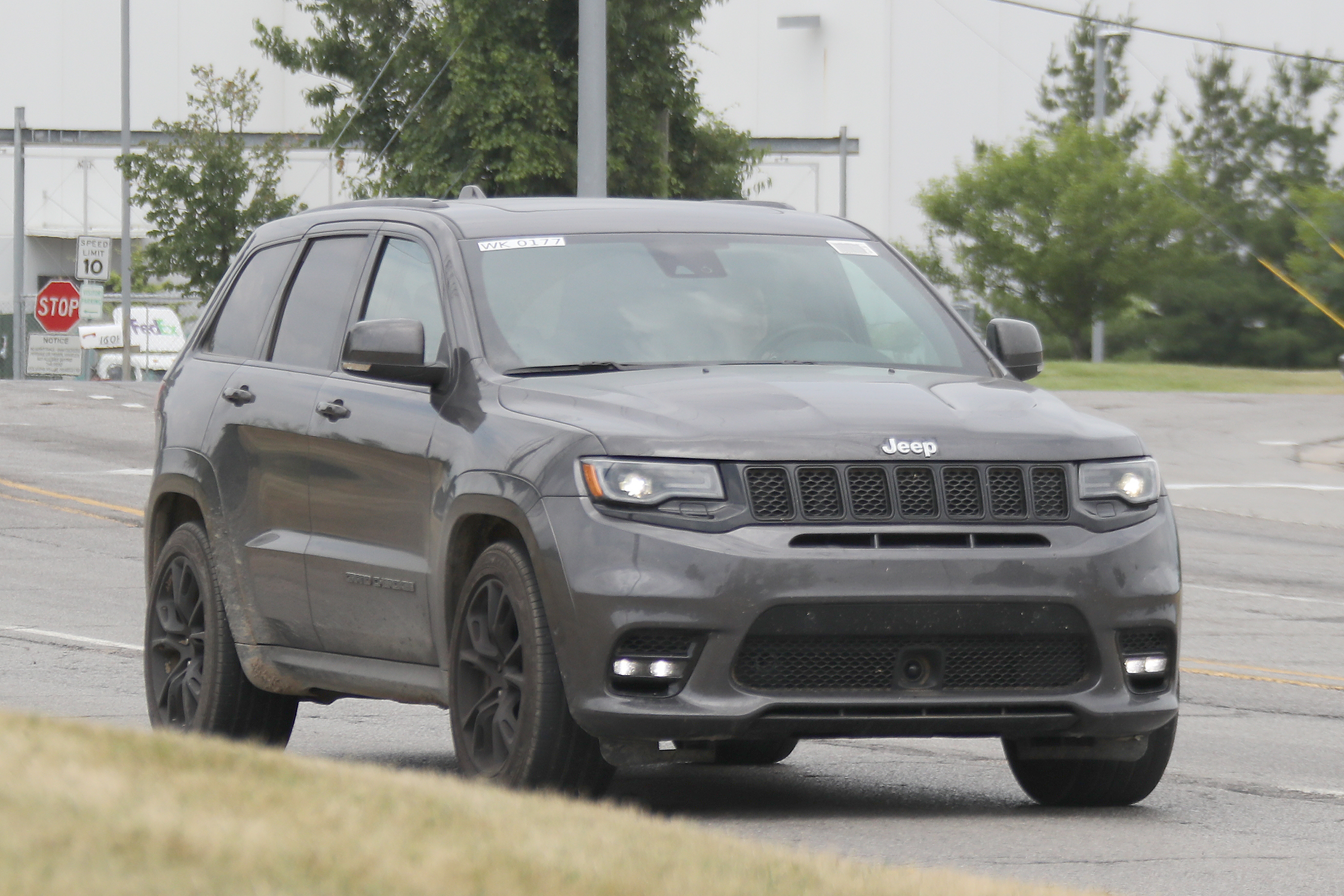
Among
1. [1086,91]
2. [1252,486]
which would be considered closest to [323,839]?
[1252,486]

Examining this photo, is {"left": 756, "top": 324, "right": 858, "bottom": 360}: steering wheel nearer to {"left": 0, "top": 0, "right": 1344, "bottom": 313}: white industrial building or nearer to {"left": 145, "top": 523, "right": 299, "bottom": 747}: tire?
{"left": 145, "top": 523, "right": 299, "bottom": 747}: tire

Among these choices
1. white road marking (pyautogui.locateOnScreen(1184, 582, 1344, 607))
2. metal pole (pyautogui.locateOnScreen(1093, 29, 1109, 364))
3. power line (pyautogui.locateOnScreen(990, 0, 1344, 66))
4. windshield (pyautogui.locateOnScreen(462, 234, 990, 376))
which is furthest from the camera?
metal pole (pyautogui.locateOnScreen(1093, 29, 1109, 364))

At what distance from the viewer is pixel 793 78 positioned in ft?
219

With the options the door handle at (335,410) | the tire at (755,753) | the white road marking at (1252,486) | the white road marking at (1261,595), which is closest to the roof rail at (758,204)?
the door handle at (335,410)

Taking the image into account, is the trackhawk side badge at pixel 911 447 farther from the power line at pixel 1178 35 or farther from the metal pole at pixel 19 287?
the metal pole at pixel 19 287

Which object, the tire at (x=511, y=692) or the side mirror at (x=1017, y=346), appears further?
the side mirror at (x=1017, y=346)

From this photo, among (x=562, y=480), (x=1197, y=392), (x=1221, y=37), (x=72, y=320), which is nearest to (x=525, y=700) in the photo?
(x=562, y=480)

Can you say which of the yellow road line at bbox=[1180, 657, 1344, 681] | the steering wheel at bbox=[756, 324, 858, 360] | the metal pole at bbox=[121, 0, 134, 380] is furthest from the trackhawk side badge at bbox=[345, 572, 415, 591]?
the metal pole at bbox=[121, 0, 134, 380]

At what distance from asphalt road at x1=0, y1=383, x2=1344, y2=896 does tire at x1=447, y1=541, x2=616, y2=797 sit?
1.79 feet

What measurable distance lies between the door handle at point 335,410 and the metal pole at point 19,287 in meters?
41.4

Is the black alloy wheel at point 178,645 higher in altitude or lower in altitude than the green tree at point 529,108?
lower

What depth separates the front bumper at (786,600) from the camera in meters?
6.10

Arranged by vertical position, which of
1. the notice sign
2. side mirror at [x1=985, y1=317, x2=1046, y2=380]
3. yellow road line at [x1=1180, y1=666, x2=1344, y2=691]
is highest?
the notice sign

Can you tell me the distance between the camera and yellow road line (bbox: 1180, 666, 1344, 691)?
10.8 meters
